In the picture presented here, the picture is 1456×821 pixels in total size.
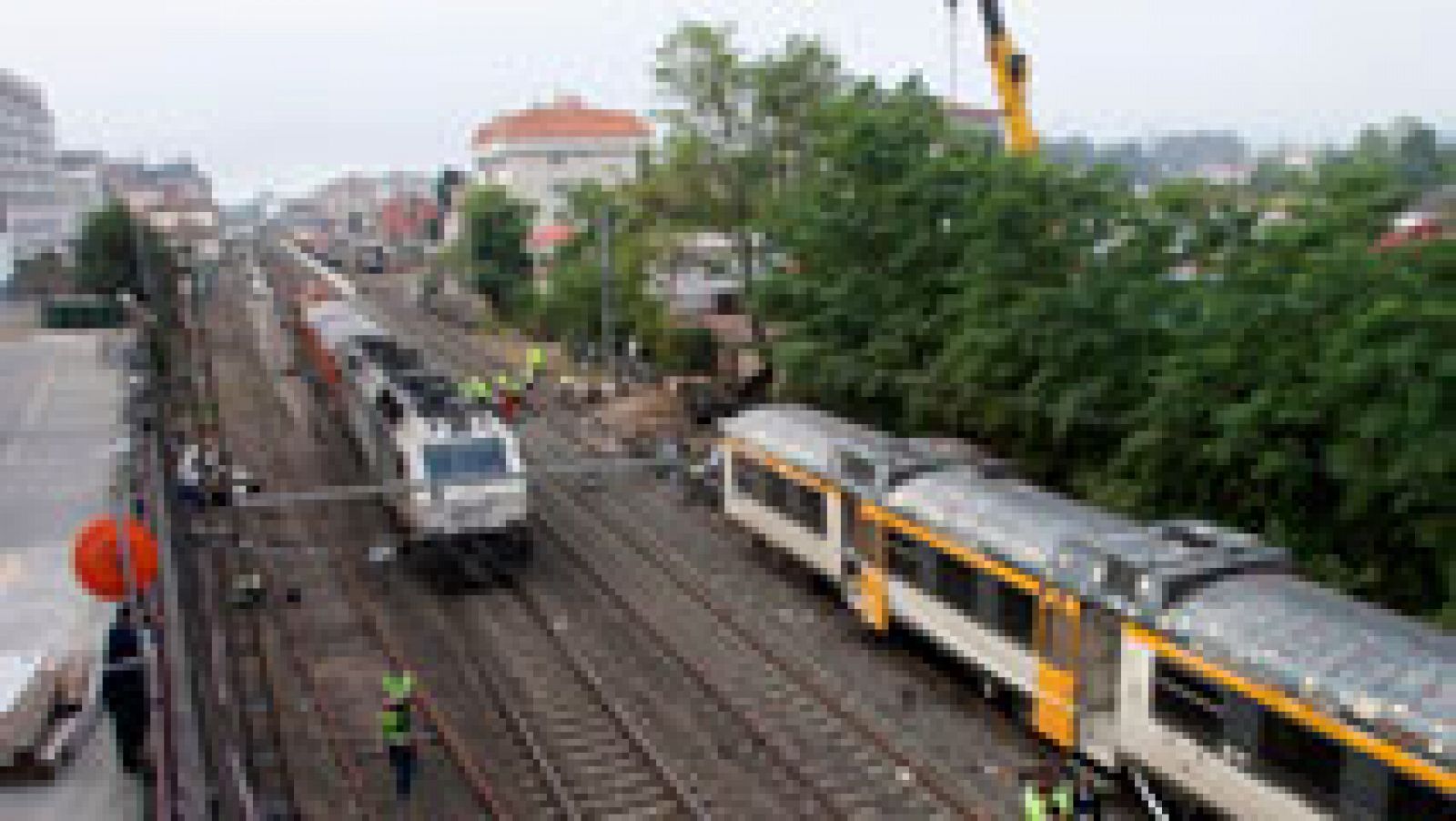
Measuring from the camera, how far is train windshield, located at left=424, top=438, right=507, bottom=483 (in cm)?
2188

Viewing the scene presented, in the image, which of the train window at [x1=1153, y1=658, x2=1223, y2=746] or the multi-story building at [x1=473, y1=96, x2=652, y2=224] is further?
the multi-story building at [x1=473, y1=96, x2=652, y2=224]

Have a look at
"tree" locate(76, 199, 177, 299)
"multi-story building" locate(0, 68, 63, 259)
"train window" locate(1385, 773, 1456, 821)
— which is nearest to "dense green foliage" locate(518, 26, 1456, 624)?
"train window" locate(1385, 773, 1456, 821)

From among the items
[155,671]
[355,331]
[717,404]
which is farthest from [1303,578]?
[355,331]

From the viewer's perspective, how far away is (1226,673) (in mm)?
12273

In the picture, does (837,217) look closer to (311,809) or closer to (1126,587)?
(1126,587)

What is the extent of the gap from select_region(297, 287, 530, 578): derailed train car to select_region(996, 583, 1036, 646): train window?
928 centimetres

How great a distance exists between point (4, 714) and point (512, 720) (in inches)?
269

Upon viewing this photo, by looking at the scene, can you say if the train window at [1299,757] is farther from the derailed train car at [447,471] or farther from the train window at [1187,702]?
the derailed train car at [447,471]

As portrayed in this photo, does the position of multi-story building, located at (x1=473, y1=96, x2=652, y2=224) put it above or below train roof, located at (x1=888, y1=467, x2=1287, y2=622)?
above

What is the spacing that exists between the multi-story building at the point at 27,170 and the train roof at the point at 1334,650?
117 meters

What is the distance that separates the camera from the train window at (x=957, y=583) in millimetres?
16531

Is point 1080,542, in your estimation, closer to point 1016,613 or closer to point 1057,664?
point 1016,613

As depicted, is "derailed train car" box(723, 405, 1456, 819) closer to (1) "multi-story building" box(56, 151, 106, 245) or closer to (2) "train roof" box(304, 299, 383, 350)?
(2) "train roof" box(304, 299, 383, 350)

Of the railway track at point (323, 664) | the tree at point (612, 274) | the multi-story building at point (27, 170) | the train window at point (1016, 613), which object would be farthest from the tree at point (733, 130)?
the multi-story building at point (27, 170)
